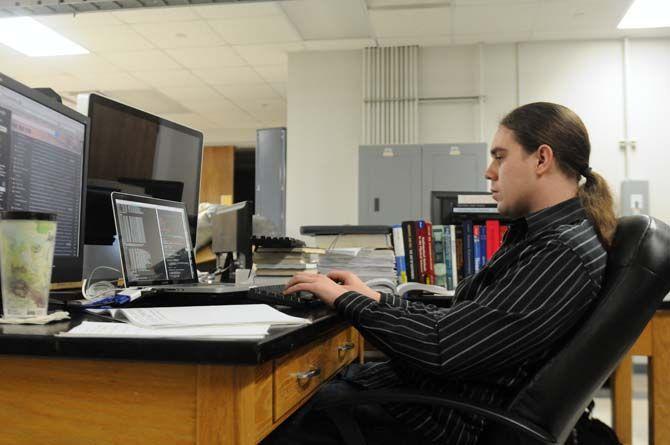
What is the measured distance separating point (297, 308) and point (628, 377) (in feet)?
5.11

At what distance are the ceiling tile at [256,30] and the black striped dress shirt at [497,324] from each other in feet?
13.9

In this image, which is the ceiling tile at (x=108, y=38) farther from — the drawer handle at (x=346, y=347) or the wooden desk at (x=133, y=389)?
the wooden desk at (x=133, y=389)

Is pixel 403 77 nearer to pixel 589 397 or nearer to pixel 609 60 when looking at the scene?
pixel 609 60

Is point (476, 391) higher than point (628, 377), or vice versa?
point (476, 391)

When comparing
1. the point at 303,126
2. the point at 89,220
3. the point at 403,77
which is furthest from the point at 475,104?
the point at 89,220

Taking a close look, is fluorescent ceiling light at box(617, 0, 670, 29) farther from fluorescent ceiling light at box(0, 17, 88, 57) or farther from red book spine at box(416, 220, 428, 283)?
fluorescent ceiling light at box(0, 17, 88, 57)

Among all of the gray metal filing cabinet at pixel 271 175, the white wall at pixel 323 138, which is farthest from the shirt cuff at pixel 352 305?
the gray metal filing cabinet at pixel 271 175

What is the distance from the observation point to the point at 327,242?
246 cm

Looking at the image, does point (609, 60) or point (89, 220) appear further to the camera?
point (609, 60)

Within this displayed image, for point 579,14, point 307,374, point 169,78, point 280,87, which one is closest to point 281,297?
point 307,374

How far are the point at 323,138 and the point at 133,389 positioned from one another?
5.11 metres

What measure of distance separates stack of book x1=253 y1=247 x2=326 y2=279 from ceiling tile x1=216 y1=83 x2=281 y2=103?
5.27 meters

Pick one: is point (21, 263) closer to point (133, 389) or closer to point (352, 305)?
point (133, 389)

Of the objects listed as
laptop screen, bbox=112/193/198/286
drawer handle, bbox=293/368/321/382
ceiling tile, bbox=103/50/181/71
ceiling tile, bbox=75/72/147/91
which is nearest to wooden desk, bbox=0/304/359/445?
drawer handle, bbox=293/368/321/382
